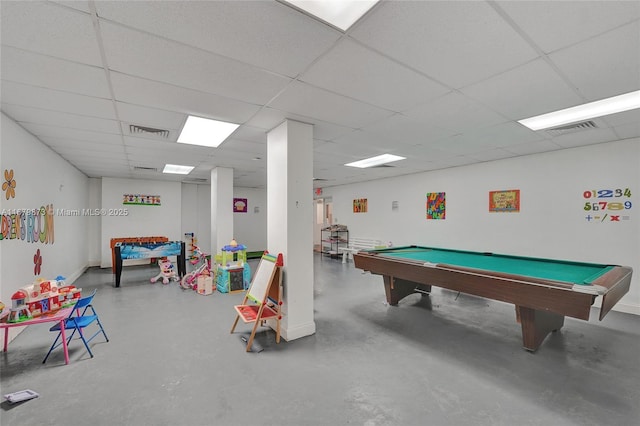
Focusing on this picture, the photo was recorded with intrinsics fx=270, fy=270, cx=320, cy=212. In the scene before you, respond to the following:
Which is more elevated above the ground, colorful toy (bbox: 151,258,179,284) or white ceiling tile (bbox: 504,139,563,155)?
white ceiling tile (bbox: 504,139,563,155)

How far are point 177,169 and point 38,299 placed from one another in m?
4.37

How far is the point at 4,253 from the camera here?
300 cm

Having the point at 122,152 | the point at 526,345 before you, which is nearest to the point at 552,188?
the point at 526,345

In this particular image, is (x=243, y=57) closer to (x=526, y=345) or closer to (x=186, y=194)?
(x=526, y=345)

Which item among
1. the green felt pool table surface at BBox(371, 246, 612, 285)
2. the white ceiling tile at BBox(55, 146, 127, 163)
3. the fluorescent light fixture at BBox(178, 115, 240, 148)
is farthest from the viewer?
the white ceiling tile at BBox(55, 146, 127, 163)

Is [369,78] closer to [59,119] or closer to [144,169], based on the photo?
[59,119]

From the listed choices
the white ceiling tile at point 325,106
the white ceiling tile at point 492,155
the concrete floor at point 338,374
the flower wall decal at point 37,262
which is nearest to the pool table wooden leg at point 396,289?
the concrete floor at point 338,374

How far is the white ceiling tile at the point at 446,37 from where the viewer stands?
1.51 metres

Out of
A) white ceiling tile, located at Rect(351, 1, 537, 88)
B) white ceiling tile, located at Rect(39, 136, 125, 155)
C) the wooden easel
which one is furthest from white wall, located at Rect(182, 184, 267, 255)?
white ceiling tile, located at Rect(351, 1, 537, 88)

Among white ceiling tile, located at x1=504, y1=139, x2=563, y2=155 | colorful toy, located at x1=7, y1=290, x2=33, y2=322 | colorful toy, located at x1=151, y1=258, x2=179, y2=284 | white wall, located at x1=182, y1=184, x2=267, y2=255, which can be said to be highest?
white ceiling tile, located at x1=504, y1=139, x2=563, y2=155

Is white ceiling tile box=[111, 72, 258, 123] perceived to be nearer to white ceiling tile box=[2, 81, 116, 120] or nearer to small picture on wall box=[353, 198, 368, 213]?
white ceiling tile box=[2, 81, 116, 120]

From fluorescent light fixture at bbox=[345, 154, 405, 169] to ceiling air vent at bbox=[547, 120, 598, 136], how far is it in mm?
2259

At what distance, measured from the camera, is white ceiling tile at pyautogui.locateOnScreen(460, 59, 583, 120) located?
218 centimetres

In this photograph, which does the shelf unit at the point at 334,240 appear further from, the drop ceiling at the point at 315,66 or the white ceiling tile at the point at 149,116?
the white ceiling tile at the point at 149,116
